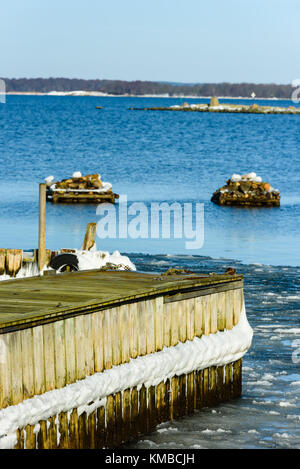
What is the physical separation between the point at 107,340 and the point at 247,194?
36.9 metres

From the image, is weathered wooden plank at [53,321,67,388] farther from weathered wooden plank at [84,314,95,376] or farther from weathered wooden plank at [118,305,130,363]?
weathered wooden plank at [118,305,130,363]

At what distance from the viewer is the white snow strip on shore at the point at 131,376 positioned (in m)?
11.5

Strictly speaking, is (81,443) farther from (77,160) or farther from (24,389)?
(77,160)

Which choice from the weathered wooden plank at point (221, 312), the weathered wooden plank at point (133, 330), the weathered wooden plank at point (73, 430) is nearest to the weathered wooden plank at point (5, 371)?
the weathered wooden plank at point (73, 430)

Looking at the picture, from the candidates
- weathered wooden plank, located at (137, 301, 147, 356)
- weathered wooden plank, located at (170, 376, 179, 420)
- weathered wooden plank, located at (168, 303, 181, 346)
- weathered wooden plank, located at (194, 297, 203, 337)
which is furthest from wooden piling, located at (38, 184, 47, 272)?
weathered wooden plank, located at (137, 301, 147, 356)

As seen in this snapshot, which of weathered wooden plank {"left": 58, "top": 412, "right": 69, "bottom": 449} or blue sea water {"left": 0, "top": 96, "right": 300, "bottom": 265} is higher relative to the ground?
weathered wooden plank {"left": 58, "top": 412, "right": 69, "bottom": 449}

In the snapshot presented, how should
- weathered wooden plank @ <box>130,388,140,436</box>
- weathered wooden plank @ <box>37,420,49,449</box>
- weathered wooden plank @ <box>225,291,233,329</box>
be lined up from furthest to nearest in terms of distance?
weathered wooden plank @ <box>225,291,233,329</box> < weathered wooden plank @ <box>130,388,140,436</box> < weathered wooden plank @ <box>37,420,49,449</box>

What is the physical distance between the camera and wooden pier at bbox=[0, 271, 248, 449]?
11.8 m

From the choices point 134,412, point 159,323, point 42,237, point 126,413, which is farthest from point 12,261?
point 126,413

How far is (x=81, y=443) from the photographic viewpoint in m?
12.6

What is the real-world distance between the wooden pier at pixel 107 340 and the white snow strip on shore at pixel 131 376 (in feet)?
0.22

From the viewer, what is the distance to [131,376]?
13.4 m

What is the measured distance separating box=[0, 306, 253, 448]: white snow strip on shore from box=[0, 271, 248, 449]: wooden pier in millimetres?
67

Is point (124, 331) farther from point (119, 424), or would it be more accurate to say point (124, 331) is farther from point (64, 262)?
point (64, 262)
